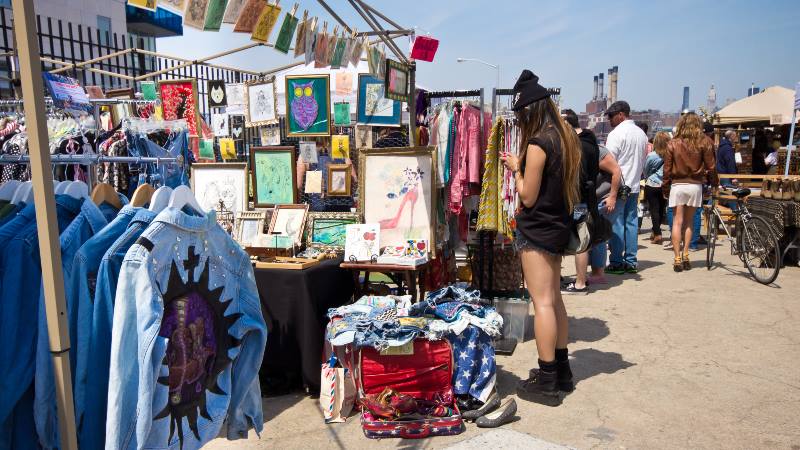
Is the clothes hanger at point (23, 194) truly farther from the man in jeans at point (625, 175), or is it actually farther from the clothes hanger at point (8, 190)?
the man in jeans at point (625, 175)

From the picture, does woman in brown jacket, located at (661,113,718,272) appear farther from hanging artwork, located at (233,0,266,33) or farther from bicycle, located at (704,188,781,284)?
hanging artwork, located at (233,0,266,33)

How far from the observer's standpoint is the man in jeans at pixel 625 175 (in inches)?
264

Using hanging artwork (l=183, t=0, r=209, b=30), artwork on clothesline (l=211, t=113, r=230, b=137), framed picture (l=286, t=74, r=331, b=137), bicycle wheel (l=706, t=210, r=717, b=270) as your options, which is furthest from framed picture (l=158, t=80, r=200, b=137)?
bicycle wheel (l=706, t=210, r=717, b=270)

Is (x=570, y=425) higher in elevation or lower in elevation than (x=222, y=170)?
lower

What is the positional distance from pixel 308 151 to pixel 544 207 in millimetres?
2851

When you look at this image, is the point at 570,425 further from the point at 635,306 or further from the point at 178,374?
the point at 635,306

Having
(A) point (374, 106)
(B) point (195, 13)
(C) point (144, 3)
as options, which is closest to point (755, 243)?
(A) point (374, 106)

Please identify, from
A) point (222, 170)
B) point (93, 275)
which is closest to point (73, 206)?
point (93, 275)

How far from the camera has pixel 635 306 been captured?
19.0 feet

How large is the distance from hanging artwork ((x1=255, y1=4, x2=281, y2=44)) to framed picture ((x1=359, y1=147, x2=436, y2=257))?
1.23 metres

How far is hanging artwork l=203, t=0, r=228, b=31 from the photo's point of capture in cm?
351

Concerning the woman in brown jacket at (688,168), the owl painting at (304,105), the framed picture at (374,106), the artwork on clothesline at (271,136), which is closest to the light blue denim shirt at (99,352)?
the owl painting at (304,105)

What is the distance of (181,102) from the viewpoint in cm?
674

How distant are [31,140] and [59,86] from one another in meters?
3.21
